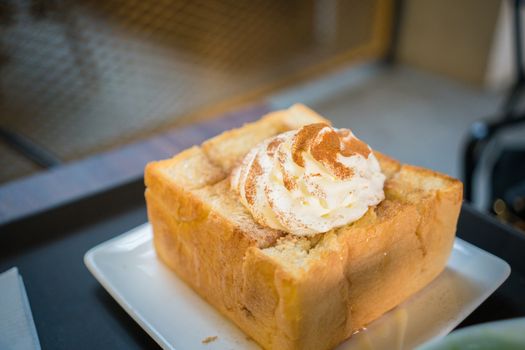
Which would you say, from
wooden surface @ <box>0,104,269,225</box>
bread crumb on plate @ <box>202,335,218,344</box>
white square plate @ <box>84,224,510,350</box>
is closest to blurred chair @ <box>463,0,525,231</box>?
white square plate @ <box>84,224,510,350</box>

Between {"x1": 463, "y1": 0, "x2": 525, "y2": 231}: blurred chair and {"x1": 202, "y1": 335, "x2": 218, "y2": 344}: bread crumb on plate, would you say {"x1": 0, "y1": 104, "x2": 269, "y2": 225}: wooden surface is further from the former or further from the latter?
{"x1": 463, "y1": 0, "x2": 525, "y2": 231}: blurred chair

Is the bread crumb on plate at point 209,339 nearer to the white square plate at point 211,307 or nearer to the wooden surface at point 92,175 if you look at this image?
the white square plate at point 211,307

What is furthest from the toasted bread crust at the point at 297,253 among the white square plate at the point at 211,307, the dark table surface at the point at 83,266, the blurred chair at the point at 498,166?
the blurred chair at the point at 498,166

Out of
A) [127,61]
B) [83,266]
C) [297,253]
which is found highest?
[297,253]

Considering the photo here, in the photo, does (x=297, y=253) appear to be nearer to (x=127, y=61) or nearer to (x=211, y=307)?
(x=211, y=307)

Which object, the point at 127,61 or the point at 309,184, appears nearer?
the point at 309,184

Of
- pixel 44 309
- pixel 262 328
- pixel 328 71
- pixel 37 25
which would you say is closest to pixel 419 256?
pixel 262 328

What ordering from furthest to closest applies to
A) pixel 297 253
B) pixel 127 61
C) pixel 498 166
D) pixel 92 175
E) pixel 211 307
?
1. pixel 127 61
2. pixel 498 166
3. pixel 92 175
4. pixel 211 307
5. pixel 297 253

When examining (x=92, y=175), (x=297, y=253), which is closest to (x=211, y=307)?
(x=297, y=253)
